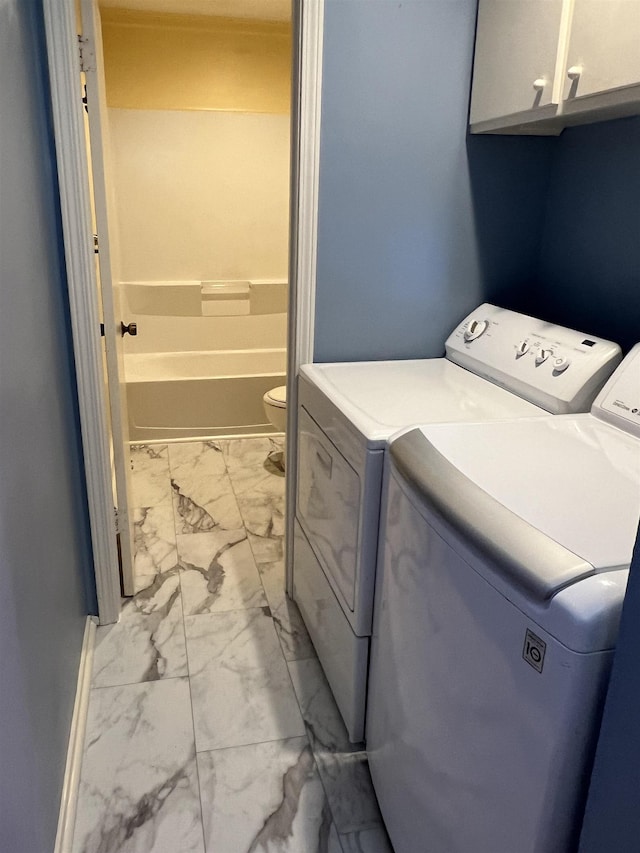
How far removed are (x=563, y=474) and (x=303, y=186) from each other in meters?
1.18

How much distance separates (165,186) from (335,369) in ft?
8.52

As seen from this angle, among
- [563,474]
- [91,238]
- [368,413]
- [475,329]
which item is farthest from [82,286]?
[563,474]

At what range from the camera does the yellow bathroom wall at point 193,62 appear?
→ 3763 millimetres

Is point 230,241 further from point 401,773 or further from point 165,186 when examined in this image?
point 401,773

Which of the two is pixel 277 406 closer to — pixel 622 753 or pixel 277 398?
pixel 277 398

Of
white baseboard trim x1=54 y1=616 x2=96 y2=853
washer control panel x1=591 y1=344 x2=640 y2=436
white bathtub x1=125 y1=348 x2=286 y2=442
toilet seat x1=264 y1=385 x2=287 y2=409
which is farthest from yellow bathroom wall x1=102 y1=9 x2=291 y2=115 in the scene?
washer control panel x1=591 y1=344 x2=640 y2=436

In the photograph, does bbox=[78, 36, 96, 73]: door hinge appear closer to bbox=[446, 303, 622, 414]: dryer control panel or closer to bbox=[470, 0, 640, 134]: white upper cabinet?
bbox=[470, 0, 640, 134]: white upper cabinet

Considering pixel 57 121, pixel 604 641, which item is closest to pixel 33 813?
pixel 604 641

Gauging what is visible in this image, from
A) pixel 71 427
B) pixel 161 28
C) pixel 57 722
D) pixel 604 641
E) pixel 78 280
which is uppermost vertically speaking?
pixel 161 28

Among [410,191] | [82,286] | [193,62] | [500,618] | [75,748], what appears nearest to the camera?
[500,618]

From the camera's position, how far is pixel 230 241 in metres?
4.23

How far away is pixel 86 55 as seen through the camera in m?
1.79

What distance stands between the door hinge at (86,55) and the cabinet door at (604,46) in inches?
48.4

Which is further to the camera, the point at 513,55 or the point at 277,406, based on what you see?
the point at 277,406
